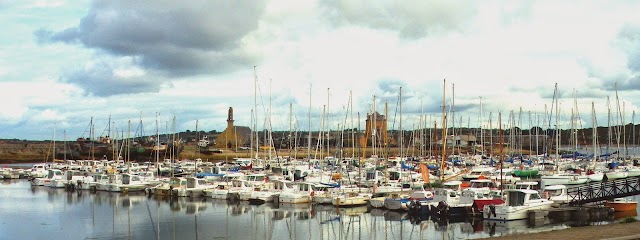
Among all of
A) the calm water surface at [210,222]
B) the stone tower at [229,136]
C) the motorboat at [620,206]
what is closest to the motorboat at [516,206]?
the calm water surface at [210,222]

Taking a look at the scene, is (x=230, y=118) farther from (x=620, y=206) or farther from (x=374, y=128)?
(x=620, y=206)

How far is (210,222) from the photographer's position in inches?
1834

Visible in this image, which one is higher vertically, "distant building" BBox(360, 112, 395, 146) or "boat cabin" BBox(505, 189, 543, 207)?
"distant building" BBox(360, 112, 395, 146)

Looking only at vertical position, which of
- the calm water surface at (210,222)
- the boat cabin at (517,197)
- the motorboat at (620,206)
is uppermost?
the boat cabin at (517,197)

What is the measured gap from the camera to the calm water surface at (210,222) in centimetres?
4019

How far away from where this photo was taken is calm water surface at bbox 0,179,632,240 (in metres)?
40.2

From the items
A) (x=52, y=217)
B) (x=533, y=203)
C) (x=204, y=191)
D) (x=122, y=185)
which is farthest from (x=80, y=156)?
(x=533, y=203)

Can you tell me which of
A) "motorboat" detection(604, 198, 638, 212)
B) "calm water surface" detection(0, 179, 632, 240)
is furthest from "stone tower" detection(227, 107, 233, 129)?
"motorboat" detection(604, 198, 638, 212)

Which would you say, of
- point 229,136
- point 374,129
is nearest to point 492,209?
point 374,129

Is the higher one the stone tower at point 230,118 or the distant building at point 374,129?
the stone tower at point 230,118

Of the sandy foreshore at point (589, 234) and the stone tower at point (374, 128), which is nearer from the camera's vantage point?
the sandy foreshore at point (589, 234)

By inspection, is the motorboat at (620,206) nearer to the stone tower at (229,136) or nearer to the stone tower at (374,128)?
the stone tower at (374,128)

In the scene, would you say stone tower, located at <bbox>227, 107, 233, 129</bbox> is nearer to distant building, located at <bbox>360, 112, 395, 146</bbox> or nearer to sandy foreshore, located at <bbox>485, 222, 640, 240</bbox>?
distant building, located at <bbox>360, 112, 395, 146</bbox>

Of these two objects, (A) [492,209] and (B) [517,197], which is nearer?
(A) [492,209]
